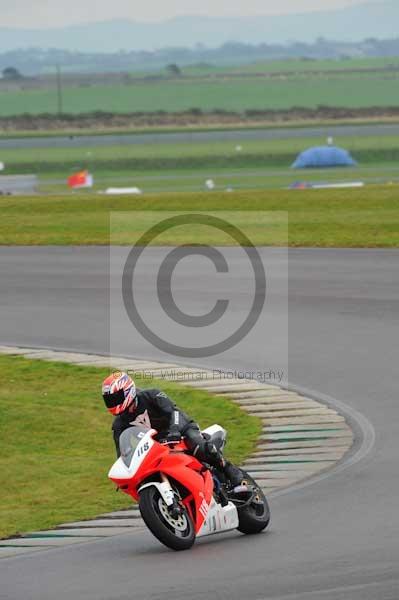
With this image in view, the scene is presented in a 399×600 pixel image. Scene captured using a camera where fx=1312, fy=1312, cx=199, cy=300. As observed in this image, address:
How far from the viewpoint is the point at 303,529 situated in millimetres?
9906

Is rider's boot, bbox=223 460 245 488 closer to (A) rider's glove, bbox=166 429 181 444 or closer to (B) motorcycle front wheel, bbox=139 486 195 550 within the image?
(A) rider's glove, bbox=166 429 181 444

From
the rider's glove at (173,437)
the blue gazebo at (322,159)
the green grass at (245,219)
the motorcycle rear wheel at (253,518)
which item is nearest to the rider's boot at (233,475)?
the motorcycle rear wheel at (253,518)

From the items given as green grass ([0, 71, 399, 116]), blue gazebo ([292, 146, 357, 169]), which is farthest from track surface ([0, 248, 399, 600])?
green grass ([0, 71, 399, 116])

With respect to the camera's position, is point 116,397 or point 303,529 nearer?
point 116,397

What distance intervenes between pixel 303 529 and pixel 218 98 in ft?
515

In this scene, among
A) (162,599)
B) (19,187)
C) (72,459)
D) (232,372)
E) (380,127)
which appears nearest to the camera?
(162,599)

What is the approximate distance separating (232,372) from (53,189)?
4672 cm

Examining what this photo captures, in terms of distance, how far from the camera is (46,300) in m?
21.9

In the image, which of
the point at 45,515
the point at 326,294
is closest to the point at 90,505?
the point at 45,515

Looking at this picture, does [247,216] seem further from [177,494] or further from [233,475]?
[177,494]

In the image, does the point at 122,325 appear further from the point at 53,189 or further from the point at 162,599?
the point at 53,189

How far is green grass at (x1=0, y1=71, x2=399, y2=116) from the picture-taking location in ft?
488

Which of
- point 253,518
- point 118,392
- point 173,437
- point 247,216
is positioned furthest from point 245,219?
point 118,392

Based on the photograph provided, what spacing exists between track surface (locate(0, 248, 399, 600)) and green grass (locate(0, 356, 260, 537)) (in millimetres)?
1227
